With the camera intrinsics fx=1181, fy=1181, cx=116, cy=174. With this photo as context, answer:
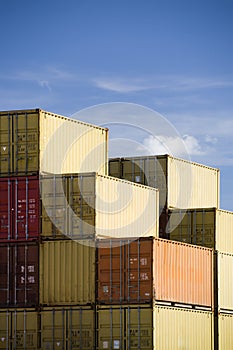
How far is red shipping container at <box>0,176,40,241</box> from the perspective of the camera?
60.6m

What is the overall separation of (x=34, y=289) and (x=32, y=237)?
2660mm

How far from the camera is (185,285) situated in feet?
207

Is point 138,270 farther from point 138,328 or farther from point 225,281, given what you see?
point 225,281

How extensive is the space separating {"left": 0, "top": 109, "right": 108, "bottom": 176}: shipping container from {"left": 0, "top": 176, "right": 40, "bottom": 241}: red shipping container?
58 cm

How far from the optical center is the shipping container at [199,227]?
6950cm

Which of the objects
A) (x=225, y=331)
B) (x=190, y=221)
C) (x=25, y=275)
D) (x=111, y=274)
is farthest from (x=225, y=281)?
(x=25, y=275)

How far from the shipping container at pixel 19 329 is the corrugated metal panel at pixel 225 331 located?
1257cm

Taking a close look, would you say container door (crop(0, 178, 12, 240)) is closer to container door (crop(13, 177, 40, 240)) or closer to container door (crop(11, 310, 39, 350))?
container door (crop(13, 177, 40, 240))

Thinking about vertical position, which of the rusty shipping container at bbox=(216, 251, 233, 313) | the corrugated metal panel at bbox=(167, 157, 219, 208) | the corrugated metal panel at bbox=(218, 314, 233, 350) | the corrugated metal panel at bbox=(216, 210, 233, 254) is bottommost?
the corrugated metal panel at bbox=(218, 314, 233, 350)

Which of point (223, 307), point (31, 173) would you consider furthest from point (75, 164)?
point (223, 307)

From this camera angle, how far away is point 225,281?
69.6 metres

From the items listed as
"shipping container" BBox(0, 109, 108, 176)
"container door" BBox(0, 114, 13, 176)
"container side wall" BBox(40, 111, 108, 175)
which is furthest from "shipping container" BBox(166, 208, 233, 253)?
"container door" BBox(0, 114, 13, 176)

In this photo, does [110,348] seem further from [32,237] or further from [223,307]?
[223,307]

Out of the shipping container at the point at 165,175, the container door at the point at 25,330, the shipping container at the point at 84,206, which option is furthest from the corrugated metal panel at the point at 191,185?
the container door at the point at 25,330
